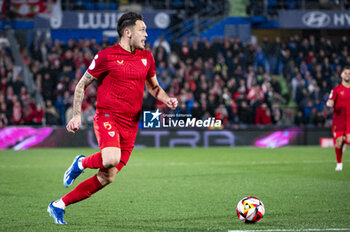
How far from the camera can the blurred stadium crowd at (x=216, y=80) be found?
66.7 ft

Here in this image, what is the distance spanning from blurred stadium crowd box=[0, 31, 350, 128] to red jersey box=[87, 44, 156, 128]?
39.7 feet

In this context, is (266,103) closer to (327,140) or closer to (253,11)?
(327,140)

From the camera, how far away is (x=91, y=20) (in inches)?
1011

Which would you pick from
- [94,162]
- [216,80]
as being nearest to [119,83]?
[94,162]

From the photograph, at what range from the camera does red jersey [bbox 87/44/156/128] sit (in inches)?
252

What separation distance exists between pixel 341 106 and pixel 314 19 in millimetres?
15059

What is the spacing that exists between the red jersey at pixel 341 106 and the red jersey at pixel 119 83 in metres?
7.41

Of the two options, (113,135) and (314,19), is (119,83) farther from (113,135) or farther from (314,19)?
(314,19)

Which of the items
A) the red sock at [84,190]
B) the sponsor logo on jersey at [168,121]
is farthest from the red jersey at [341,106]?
the red sock at [84,190]

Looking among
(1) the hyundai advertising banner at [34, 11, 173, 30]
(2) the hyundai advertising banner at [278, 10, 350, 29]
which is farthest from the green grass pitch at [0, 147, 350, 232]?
(2) the hyundai advertising banner at [278, 10, 350, 29]

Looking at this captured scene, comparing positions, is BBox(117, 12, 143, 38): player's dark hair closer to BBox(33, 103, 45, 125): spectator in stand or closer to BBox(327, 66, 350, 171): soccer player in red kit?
BBox(327, 66, 350, 171): soccer player in red kit

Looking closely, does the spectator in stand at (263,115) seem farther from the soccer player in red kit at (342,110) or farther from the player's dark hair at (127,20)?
the player's dark hair at (127,20)

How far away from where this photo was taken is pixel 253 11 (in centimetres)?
2844

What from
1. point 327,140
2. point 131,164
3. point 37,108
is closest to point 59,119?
point 37,108
